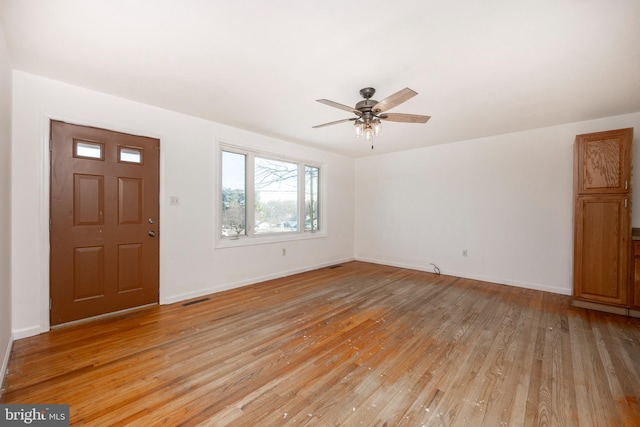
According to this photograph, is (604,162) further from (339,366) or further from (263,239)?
(263,239)

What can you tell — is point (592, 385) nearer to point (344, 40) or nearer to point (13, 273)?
point (344, 40)

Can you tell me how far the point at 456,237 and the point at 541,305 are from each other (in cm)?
168

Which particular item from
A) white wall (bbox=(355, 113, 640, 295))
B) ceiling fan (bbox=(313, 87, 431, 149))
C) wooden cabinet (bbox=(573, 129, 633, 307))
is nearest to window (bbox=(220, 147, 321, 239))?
white wall (bbox=(355, 113, 640, 295))

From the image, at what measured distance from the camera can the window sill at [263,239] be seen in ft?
13.3

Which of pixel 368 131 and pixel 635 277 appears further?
pixel 635 277

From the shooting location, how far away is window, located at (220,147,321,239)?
4.23 meters

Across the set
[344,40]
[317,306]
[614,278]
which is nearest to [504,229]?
[614,278]

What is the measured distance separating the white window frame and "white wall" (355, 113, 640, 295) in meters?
1.20

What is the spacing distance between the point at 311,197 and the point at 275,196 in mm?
958

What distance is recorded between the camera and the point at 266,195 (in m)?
4.75

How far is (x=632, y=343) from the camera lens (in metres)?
2.48

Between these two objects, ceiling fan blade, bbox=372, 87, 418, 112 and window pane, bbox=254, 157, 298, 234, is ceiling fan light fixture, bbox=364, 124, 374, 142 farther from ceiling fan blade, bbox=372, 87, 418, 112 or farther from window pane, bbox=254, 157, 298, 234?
window pane, bbox=254, 157, 298, 234

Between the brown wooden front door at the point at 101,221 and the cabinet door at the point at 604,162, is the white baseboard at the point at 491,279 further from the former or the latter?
the brown wooden front door at the point at 101,221

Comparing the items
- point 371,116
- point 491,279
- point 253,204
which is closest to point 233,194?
point 253,204
